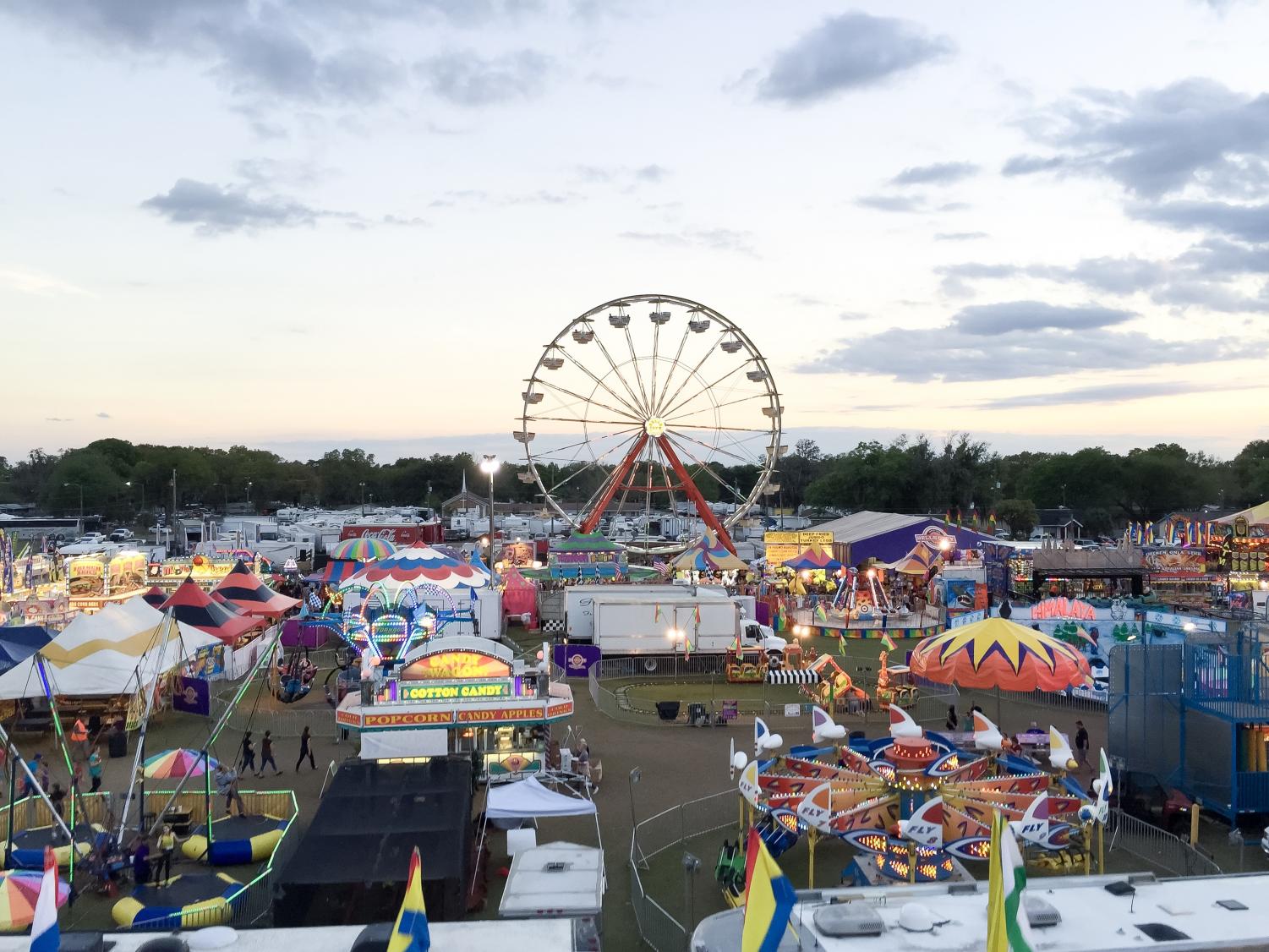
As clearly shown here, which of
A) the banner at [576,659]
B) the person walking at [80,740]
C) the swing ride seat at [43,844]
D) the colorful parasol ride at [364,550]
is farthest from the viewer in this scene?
the colorful parasol ride at [364,550]

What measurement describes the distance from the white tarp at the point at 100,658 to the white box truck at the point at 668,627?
34.9 ft

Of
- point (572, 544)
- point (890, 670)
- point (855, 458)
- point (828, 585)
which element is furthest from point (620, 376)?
point (855, 458)

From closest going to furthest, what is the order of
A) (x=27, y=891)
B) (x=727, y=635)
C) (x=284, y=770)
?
(x=27, y=891) → (x=284, y=770) → (x=727, y=635)

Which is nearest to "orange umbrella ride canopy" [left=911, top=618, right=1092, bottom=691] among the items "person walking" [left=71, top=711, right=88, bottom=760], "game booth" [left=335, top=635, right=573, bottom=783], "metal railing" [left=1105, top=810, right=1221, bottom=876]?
"metal railing" [left=1105, top=810, right=1221, bottom=876]

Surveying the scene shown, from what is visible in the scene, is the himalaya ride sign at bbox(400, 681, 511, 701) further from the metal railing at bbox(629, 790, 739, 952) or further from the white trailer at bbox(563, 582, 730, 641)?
the white trailer at bbox(563, 582, 730, 641)

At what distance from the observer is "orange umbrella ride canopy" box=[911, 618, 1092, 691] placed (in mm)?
16969

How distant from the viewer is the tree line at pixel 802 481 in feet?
291

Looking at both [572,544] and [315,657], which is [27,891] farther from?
[572,544]

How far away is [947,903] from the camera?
312 inches

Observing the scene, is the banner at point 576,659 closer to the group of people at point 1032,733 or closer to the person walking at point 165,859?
the group of people at point 1032,733

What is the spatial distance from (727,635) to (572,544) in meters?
15.5

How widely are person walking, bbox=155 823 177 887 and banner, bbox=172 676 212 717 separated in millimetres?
9623

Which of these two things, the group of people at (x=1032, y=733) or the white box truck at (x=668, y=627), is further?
the white box truck at (x=668, y=627)

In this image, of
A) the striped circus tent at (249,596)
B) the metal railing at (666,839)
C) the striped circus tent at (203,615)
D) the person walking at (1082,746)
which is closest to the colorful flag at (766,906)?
the metal railing at (666,839)
